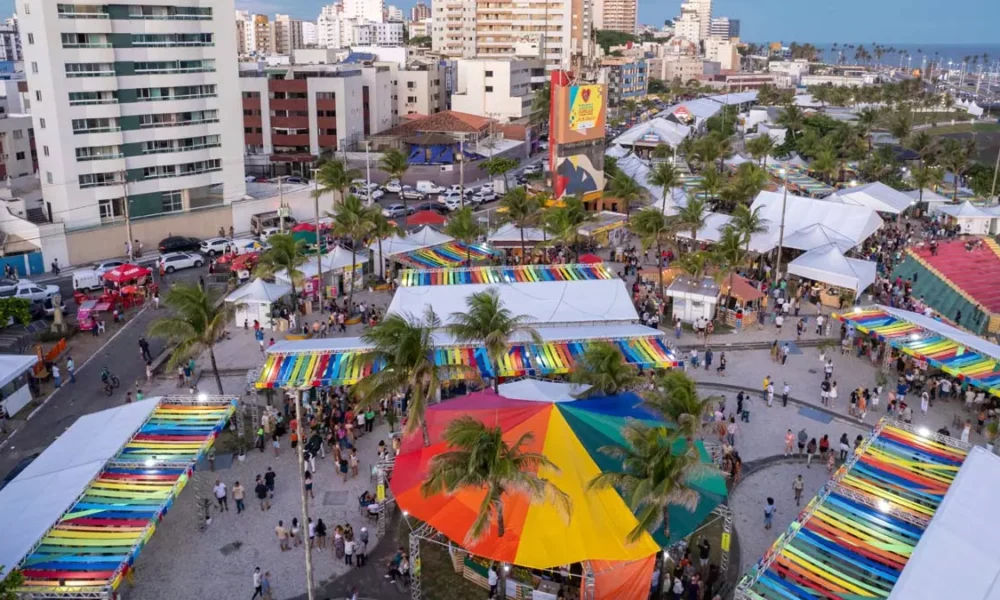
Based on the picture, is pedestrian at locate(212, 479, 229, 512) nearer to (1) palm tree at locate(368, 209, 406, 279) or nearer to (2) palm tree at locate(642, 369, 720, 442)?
(2) palm tree at locate(642, 369, 720, 442)

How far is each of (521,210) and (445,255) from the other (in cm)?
497

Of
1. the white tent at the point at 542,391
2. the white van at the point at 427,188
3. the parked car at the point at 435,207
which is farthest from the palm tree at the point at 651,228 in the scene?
the white van at the point at 427,188

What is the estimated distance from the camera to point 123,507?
64.3ft

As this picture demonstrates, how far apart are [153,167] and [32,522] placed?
1432 inches

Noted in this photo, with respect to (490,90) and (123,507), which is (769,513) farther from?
(490,90)

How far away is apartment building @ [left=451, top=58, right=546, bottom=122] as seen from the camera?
91688 millimetres

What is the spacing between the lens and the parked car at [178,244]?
160 feet

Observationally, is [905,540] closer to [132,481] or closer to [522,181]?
[132,481]

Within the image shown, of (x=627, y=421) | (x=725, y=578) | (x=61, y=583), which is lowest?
(x=725, y=578)

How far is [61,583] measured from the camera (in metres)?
17.0

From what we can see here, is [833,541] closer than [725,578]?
Yes

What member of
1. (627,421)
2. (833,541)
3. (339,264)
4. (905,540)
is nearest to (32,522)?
(627,421)

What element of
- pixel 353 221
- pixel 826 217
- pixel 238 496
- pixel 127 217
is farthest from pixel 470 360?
pixel 826 217

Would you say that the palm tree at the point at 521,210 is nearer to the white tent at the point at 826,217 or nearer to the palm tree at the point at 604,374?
the white tent at the point at 826,217
